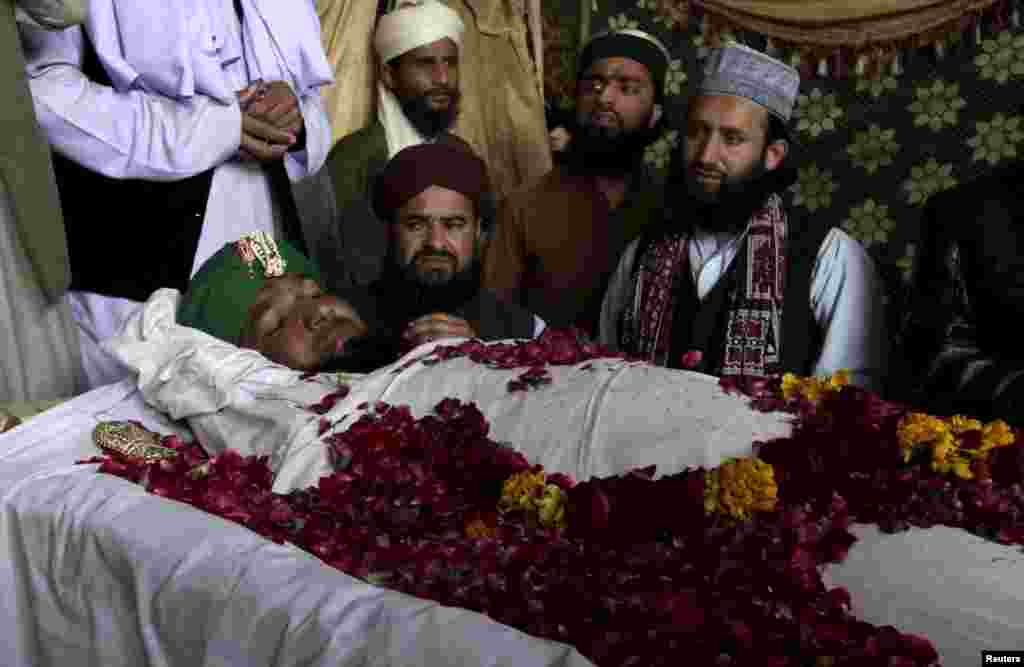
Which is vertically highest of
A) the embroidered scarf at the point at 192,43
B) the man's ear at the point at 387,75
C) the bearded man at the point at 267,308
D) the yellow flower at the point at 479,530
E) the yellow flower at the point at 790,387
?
the embroidered scarf at the point at 192,43

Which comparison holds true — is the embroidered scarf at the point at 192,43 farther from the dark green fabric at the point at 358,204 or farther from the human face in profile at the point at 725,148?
the human face in profile at the point at 725,148

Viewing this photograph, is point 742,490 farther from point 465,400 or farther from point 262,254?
point 262,254

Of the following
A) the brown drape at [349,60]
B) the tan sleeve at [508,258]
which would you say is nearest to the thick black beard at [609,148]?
the tan sleeve at [508,258]

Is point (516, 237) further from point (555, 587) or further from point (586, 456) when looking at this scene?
point (555, 587)

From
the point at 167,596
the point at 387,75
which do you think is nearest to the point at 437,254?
the point at 387,75

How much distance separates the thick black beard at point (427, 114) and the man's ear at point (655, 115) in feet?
2.77

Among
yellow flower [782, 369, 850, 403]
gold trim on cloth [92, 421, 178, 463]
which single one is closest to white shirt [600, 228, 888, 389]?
yellow flower [782, 369, 850, 403]

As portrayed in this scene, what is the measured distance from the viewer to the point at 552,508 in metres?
2.68

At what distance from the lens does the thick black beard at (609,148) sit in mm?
4859

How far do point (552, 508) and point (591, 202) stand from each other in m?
2.39

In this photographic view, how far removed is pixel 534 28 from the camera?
5.66m

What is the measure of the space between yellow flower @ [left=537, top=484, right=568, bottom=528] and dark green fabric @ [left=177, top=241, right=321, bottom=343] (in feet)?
4.82

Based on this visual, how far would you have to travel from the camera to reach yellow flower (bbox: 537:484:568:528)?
268cm

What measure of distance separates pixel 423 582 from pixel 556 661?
0.58m
